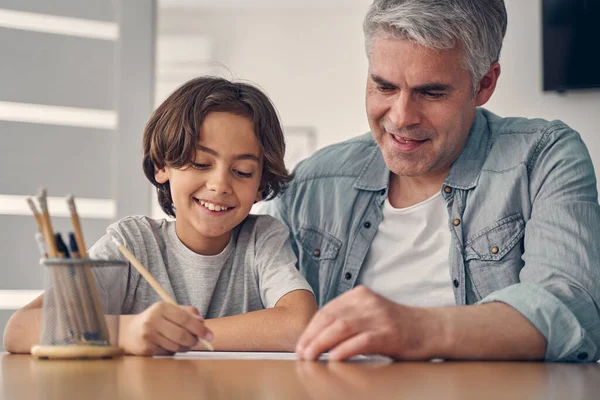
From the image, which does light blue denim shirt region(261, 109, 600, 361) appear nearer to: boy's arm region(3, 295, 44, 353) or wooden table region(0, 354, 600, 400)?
wooden table region(0, 354, 600, 400)

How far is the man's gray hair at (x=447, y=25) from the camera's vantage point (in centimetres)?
154

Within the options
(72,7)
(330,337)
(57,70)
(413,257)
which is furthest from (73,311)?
(72,7)

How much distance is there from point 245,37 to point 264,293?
13.5ft

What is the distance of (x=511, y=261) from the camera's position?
61.5 inches

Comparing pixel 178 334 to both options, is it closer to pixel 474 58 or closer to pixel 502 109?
pixel 474 58

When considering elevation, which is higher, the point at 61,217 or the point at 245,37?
the point at 245,37

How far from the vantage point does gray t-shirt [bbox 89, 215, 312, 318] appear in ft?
4.72

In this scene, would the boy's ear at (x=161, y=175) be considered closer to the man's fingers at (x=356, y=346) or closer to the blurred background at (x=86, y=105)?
the blurred background at (x=86, y=105)

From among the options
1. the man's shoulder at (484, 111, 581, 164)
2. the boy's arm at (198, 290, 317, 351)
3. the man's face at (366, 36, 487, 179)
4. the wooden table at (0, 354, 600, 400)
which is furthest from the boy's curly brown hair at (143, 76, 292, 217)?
the wooden table at (0, 354, 600, 400)

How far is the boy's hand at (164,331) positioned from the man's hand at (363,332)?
0.14 metres

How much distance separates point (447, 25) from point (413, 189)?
385 millimetres

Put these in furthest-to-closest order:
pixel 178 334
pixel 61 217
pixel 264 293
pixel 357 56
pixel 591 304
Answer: pixel 357 56
pixel 61 217
pixel 264 293
pixel 591 304
pixel 178 334

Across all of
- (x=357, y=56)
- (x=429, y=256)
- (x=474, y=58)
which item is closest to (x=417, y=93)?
(x=474, y=58)

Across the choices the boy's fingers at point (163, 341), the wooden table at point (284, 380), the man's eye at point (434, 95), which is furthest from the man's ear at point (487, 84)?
the boy's fingers at point (163, 341)
